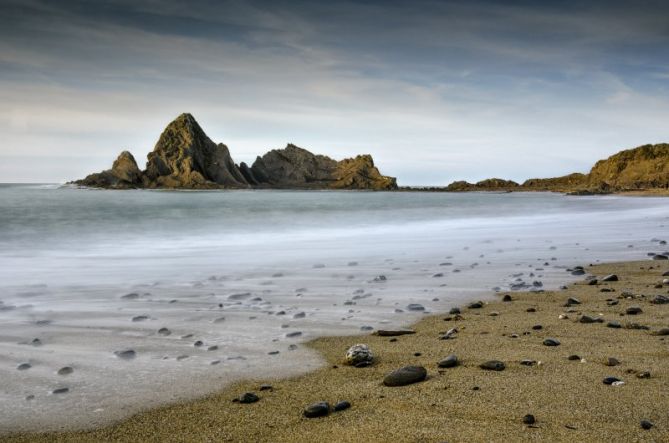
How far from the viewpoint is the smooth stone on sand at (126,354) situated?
163 inches

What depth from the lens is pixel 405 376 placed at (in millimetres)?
3381

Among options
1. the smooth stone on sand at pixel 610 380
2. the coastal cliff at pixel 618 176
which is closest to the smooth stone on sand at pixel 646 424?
the smooth stone on sand at pixel 610 380

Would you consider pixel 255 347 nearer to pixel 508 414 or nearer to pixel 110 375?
pixel 110 375

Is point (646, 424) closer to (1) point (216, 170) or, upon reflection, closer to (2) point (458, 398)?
(2) point (458, 398)

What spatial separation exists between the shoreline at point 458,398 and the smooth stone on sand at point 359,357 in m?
0.07

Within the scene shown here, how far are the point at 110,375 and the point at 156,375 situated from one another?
1.08 ft

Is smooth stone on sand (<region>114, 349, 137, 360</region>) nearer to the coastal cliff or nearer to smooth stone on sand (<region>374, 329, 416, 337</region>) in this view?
smooth stone on sand (<region>374, 329, 416, 337</region>)

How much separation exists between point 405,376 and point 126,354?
224 cm

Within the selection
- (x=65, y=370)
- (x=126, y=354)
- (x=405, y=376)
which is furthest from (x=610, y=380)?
(x=65, y=370)

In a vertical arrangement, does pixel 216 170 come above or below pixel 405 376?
above

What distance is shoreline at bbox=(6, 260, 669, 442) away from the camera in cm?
269

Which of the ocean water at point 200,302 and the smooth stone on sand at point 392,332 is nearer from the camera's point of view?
the ocean water at point 200,302

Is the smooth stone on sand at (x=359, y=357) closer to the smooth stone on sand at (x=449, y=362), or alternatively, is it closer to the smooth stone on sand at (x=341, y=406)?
the smooth stone on sand at (x=449, y=362)

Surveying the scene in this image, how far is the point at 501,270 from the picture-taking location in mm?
8688
